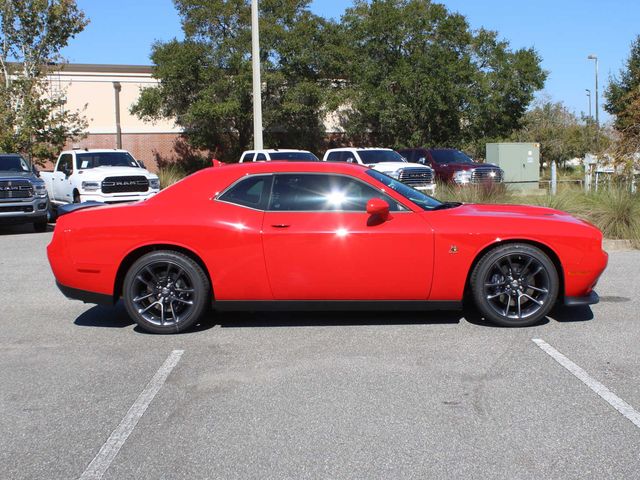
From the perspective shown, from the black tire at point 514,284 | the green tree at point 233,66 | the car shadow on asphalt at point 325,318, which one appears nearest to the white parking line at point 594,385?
the black tire at point 514,284

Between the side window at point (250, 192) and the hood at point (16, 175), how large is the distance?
10.7 meters

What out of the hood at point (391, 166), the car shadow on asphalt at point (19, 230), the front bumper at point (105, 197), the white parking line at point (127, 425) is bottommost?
the white parking line at point (127, 425)

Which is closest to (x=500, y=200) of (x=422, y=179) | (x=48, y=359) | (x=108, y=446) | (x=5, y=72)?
(x=422, y=179)

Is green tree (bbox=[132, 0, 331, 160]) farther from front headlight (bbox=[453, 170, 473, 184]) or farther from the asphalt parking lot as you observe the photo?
the asphalt parking lot

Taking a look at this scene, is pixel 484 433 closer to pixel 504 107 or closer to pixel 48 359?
pixel 48 359

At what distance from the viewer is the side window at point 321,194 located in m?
6.30

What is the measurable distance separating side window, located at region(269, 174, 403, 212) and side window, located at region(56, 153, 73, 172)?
42.3 ft

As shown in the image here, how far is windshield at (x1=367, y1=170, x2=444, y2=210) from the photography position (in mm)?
6512

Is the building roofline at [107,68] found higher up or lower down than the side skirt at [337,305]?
higher up

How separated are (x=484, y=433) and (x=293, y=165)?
3288 millimetres

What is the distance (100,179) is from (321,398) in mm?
13189

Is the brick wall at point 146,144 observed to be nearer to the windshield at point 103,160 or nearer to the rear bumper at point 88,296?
the windshield at point 103,160

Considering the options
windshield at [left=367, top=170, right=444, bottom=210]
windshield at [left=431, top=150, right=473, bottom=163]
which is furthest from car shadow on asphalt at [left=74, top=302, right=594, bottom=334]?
windshield at [left=431, top=150, right=473, bottom=163]

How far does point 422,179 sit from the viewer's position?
20.4m
